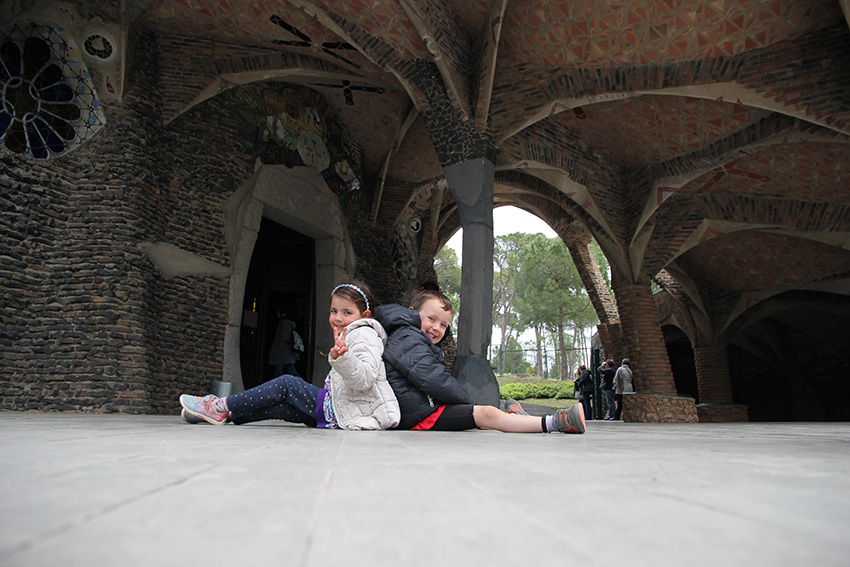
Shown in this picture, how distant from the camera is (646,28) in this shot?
24.3 feet

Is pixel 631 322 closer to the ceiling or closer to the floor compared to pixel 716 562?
closer to the ceiling

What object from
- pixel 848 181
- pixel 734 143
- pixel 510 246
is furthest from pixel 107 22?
pixel 510 246

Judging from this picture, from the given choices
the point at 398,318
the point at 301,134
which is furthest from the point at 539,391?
the point at 398,318

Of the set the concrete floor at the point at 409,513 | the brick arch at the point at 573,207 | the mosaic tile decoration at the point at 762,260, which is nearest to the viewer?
the concrete floor at the point at 409,513

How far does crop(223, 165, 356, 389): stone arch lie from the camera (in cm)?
848

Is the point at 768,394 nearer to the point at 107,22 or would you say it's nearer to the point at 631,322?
the point at 631,322

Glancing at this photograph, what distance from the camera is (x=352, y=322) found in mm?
3025

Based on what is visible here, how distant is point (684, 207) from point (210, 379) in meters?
9.55

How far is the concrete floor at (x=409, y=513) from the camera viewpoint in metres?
0.56

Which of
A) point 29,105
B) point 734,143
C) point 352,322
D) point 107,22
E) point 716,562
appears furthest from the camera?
point 734,143

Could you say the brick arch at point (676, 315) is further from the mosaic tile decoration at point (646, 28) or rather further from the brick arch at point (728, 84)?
the mosaic tile decoration at point (646, 28)

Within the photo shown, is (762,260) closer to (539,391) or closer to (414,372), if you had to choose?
(539,391)

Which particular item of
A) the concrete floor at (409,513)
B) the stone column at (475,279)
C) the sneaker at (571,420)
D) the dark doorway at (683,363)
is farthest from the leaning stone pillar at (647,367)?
the concrete floor at (409,513)

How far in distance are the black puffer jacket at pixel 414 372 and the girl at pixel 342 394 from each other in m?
0.09
